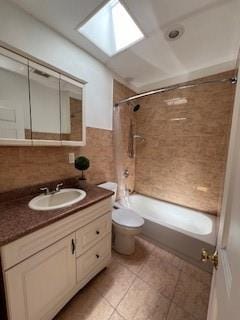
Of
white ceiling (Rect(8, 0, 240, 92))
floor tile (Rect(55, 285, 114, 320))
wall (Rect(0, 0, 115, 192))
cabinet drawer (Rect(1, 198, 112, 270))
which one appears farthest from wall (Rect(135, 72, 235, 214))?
floor tile (Rect(55, 285, 114, 320))

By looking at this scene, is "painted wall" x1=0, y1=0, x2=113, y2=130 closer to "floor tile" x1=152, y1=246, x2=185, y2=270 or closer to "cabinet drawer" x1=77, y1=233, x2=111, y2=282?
"cabinet drawer" x1=77, y1=233, x2=111, y2=282

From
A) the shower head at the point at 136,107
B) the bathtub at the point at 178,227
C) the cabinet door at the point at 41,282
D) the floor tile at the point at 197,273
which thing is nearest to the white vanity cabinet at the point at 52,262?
the cabinet door at the point at 41,282

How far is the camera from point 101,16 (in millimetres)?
1449

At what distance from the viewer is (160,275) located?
1.49 metres

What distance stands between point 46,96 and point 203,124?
208 cm

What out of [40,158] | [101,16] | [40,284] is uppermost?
[101,16]

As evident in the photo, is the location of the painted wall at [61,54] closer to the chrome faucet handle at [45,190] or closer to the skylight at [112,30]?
the skylight at [112,30]

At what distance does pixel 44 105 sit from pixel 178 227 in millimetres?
1988

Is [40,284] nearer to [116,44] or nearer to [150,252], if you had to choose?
[150,252]

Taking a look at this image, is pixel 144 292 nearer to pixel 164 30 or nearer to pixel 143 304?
pixel 143 304

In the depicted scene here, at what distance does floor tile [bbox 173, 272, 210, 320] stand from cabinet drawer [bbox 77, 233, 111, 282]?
0.71 meters

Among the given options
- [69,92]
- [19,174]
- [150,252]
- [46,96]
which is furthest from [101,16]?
[150,252]

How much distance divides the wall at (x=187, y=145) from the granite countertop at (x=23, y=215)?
5.19 feet

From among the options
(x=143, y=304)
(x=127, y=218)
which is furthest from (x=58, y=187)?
(x=143, y=304)
